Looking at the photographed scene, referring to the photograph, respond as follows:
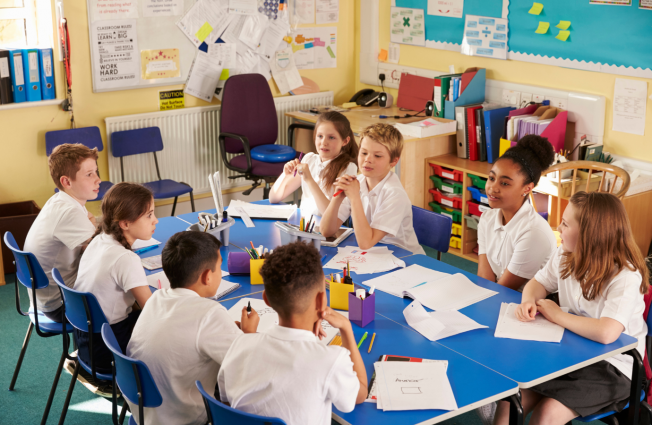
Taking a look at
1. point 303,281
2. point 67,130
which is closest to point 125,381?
point 303,281

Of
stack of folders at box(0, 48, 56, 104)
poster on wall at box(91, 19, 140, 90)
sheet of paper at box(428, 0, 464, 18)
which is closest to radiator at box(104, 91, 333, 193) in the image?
poster on wall at box(91, 19, 140, 90)

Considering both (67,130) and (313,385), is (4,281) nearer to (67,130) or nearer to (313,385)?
(67,130)

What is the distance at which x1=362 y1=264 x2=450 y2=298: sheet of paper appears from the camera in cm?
231

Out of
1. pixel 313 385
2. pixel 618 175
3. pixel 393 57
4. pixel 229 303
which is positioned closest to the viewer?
pixel 313 385

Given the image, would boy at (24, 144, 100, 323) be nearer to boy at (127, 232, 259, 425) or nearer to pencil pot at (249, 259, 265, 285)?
pencil pot at (249, 259, 265, 285)

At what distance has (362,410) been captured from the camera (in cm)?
160

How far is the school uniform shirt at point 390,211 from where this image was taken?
8.98 feet

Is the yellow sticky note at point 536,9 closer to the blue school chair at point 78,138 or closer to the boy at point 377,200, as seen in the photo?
the boy at point 377,200

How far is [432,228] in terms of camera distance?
297 cm

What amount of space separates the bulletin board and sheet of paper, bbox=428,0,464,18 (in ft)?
0.21

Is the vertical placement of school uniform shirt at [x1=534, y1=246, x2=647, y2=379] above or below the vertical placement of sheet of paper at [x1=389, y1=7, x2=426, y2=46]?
below

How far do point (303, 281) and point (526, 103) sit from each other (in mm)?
3284

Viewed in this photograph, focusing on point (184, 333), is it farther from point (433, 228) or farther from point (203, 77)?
point (203, 77)

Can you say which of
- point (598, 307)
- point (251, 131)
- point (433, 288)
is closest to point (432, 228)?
point (433, 288)
